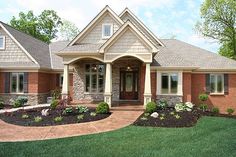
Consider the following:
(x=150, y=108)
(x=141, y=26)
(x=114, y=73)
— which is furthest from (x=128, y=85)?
(x=150, y=108)

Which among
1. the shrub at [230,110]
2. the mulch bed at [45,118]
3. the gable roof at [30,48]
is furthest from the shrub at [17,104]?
the shrub at [230,110]

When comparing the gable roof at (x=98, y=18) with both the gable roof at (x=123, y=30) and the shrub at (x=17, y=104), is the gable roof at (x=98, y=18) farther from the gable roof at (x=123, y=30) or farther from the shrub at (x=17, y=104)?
the shrub at (x=17, y=104)

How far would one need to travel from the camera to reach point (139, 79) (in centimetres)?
2008

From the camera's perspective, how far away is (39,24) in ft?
146

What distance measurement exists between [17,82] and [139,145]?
14.8 meters

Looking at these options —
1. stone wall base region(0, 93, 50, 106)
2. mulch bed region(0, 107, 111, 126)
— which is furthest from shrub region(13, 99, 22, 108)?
mulch bed region(0, 107, 111, 126)

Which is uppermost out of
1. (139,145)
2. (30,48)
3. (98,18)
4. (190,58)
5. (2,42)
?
(98,18)

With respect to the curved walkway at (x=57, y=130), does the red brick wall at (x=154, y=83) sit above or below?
above

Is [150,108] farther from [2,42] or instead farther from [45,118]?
[2,42]

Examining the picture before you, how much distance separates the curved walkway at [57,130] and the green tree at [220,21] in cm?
2342

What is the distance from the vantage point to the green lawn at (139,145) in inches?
313

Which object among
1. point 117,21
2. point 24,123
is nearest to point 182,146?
point 24,123

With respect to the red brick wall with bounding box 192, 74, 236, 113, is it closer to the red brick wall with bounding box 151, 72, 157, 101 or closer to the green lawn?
the red brick wall with bounding box 151, 72, 157, 101

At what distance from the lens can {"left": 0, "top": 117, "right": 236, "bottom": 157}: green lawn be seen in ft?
26.1
